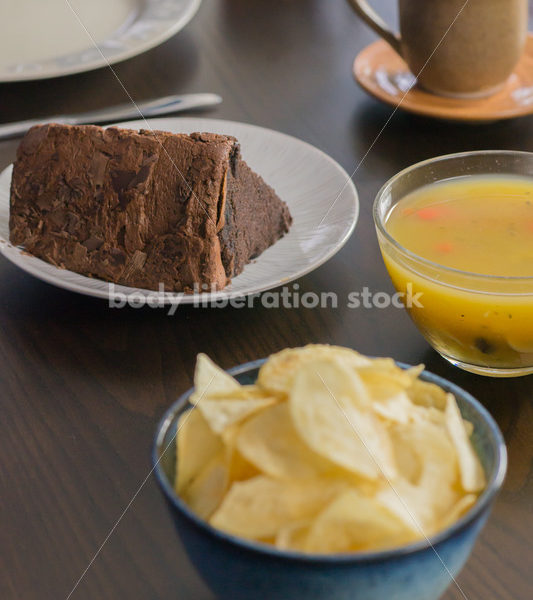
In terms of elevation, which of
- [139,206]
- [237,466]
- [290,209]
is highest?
[237,466]

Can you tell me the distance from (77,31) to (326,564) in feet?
5.31

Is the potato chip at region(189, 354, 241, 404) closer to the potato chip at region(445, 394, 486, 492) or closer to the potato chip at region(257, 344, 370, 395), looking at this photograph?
the potato chip at region(257, 344, 370, 395)

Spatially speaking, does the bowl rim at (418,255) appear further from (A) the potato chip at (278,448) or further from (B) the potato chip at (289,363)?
(A) the potato chip at (278,448)

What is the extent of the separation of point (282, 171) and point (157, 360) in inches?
18.6

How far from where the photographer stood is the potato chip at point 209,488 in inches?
21.8

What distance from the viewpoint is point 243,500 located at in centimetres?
52

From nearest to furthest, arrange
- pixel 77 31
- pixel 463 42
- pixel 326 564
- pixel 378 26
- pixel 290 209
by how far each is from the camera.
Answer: pixel 326 564
pixel 290 209
pixel 463 42
pixel 378 26
pixel 77 31

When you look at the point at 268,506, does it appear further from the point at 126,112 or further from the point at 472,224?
the point at 126,112

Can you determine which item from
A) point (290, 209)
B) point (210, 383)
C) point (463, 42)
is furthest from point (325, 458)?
point (463, 42)

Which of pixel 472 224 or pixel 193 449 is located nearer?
pixel 193 449

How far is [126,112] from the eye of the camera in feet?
4.97

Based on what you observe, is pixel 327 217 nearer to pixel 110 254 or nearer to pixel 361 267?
pixel 361 267

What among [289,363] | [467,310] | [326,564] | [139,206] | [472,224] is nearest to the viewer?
[326,564]

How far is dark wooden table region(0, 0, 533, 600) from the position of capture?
0.72 metres
